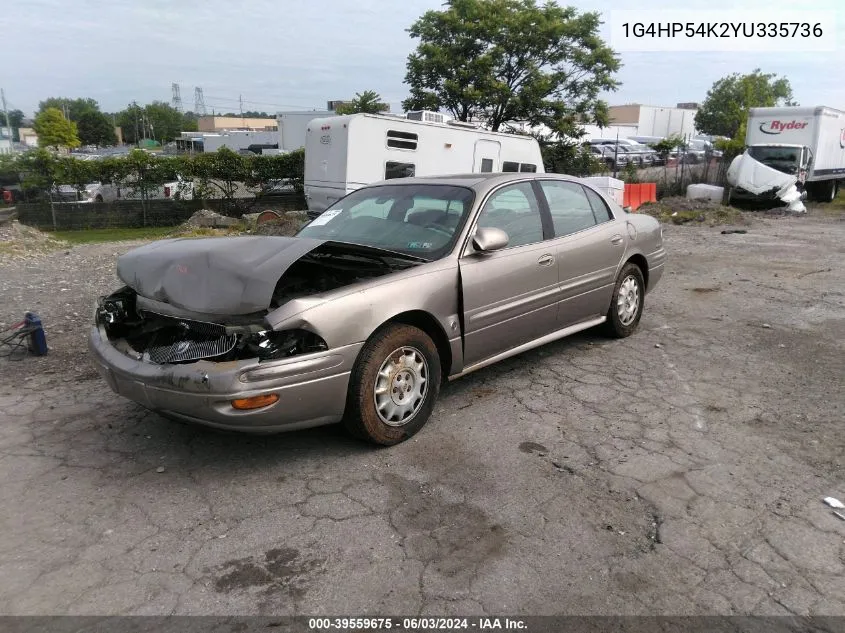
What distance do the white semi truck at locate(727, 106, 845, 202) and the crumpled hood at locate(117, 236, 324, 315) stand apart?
20.3 metres

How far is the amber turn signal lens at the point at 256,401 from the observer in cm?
328

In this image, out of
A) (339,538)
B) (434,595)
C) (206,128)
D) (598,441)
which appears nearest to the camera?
(434,595)

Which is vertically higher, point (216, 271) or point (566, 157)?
point (566, 157)

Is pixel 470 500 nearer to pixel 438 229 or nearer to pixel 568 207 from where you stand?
pixel 438 229

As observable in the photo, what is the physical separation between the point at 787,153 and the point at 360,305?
876 inches

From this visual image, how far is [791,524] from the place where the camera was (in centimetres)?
311

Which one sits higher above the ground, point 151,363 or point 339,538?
point 151,363

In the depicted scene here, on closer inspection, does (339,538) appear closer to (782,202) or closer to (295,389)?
(295,389)

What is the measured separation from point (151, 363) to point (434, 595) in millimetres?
2013

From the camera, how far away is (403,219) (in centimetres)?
475

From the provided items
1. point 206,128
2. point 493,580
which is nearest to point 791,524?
point 493,580

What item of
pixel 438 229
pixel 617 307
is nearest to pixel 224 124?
pixel 617 307

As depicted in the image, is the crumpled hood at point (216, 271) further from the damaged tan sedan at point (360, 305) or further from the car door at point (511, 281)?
the car door at point (511, 281)

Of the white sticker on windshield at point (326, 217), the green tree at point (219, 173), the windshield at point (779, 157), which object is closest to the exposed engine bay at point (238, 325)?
the white sticker on windshield at point (326, 217)
